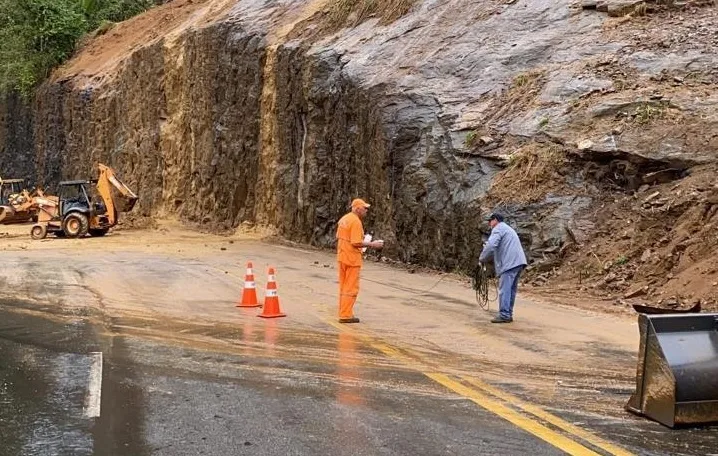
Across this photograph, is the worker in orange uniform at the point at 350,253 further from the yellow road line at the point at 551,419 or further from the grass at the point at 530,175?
the grass at the point at 530,175

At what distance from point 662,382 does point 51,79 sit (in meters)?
45.5

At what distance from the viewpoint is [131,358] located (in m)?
8.38

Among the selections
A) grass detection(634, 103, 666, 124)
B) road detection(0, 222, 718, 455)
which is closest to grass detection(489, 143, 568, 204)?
grass detection(634, 103, 666, 124)

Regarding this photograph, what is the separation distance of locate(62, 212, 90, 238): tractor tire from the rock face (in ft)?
16.1

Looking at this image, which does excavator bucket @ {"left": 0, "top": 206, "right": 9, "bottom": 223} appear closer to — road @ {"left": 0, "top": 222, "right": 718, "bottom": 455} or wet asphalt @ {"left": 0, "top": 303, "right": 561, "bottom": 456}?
road @ {"left": 0, "top": 222, "right": 718, "bottom": 455}

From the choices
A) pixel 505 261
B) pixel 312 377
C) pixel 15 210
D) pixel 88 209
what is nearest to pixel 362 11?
pixel 88 209

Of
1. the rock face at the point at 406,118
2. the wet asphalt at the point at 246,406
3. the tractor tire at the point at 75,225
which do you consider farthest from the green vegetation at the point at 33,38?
the wet asphalt at the point at 246,406

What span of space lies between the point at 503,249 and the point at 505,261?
7.6 inches

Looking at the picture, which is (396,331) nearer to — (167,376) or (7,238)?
(167,376)

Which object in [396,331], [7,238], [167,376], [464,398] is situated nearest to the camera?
[464,398]

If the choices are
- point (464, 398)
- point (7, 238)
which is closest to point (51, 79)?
point (7, 238)

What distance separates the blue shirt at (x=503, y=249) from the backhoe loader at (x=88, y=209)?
2113 cm

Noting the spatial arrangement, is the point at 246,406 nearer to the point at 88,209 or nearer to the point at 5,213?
the point at 88,209

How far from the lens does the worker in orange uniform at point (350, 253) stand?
10859 millimetres
